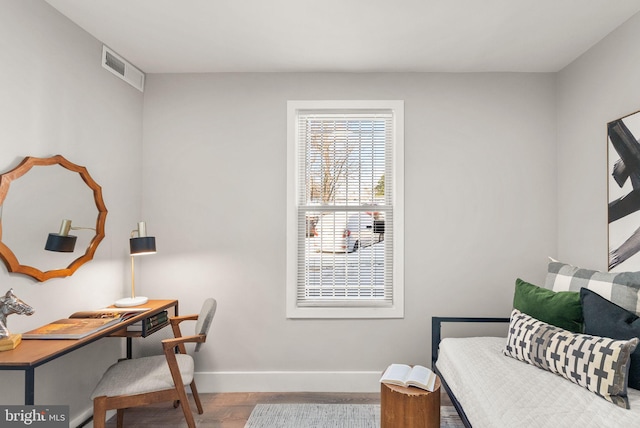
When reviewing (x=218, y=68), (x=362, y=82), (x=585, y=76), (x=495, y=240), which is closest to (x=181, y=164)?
(x=218, y=68)

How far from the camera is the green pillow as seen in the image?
88.4 inches

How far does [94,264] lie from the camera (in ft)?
→ 8.85

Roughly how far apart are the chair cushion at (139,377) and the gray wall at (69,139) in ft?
1.19

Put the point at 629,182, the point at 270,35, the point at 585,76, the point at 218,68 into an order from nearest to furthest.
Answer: the point at 629,182
the point at 270,35
the point at 585,76
the point at 218,68

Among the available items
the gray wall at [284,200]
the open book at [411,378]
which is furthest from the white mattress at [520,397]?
the gray wall at [284,200]

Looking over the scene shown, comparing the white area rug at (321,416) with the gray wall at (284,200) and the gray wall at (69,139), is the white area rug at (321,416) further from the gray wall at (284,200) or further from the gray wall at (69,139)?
the gray wall at (69,139)

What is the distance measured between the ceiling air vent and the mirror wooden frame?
855mm

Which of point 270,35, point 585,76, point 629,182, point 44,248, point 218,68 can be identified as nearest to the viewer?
point 44,248

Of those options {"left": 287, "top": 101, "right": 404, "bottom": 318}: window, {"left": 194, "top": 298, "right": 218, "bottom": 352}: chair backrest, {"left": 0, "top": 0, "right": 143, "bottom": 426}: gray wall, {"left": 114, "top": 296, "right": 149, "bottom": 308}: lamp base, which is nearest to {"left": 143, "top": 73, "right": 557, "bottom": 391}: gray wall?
{"left": 287, "top": 101, "right": 404, "bottom": 318}: window

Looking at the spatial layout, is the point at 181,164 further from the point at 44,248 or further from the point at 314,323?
the point at 314,323

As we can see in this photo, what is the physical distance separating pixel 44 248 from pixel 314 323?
1997mm

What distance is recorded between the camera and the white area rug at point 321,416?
8.60 ft

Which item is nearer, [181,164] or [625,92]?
[625,92]

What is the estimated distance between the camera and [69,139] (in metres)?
2.45
